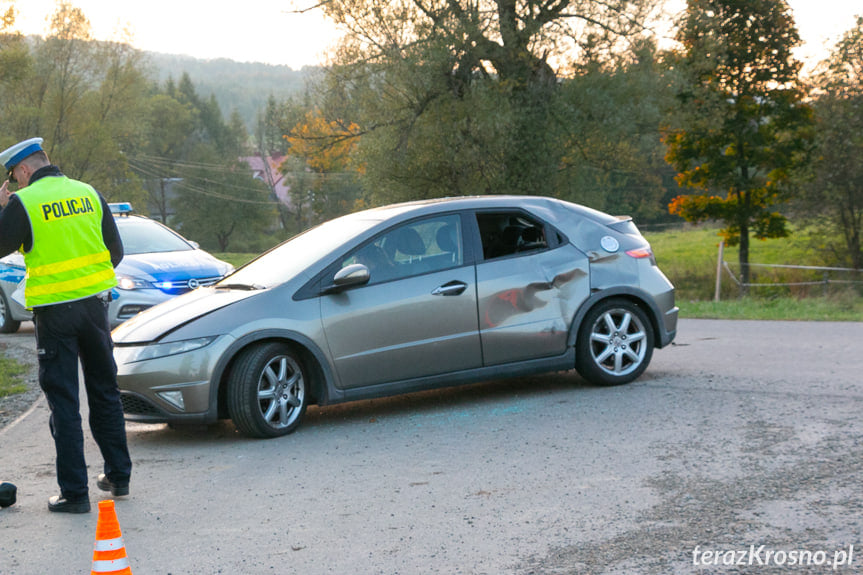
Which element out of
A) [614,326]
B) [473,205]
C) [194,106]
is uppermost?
[194,106]

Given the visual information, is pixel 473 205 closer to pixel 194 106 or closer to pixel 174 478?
pixel 174 478

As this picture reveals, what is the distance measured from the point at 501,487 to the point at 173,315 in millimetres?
3003

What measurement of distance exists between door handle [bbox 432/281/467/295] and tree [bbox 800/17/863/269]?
27374 millimetres

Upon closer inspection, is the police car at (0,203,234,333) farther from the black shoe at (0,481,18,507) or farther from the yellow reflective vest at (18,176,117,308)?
the black shoe at (0,481,18,507)

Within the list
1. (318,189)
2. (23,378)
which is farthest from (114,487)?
(318,189)

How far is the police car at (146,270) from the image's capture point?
12.1m

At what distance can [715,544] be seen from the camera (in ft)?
14.0

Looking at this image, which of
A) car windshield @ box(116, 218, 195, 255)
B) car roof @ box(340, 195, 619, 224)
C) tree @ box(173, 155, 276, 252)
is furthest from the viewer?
tree @ box(173, 155, 276, 252)

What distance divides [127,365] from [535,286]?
317 centimetres

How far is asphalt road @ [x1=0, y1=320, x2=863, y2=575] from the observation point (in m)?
4.30

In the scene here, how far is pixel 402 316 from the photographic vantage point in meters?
7.34

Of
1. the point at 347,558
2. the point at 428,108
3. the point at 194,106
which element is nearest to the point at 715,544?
the point at 347,558

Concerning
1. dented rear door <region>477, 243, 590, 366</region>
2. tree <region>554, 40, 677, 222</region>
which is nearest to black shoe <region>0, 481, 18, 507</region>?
Answer: dented rear door <region>477, 243, 590, 366</region>

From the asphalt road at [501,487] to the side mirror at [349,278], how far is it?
1.04 m
